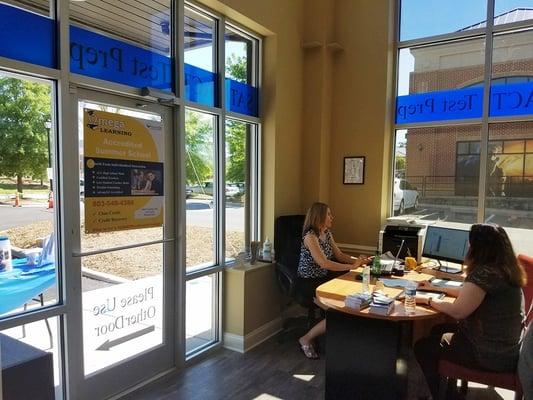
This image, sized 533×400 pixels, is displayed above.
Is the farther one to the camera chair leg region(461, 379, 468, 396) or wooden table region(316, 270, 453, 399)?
chair leg region(461, 379, 468, 396)

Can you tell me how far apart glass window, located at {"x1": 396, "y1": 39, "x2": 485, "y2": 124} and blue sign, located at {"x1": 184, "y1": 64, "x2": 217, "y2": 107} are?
2.11 metres

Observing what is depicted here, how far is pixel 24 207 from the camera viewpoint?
2.26 meters

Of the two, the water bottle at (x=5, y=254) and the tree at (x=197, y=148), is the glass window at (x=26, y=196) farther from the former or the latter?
the tree at (x=197, y=148)

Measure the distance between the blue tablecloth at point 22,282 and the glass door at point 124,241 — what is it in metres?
0.21

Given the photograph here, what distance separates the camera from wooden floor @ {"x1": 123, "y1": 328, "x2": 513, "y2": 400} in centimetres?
282

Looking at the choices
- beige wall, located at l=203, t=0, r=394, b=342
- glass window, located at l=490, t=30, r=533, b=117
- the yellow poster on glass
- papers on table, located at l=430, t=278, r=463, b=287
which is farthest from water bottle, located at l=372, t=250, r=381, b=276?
glass window, located at l=490, t=30, r=533, b=117

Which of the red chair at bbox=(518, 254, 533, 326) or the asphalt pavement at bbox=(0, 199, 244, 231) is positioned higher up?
the asphalt pavement at bbox=(0, 199, 244, 231)

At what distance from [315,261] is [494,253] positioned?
1.56 m

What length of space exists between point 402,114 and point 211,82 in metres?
2.15

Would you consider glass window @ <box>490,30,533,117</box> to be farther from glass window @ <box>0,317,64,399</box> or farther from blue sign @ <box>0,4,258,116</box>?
glass window @ <box>0,317,64,399</box>

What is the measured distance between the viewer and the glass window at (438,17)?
3.97 metres

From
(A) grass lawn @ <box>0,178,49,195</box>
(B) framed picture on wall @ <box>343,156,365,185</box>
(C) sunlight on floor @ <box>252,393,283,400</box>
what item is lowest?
(C) sunlight on floor @ <box>252,393,283,400</box>

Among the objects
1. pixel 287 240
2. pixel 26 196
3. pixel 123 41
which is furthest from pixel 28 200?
pixel 287 240

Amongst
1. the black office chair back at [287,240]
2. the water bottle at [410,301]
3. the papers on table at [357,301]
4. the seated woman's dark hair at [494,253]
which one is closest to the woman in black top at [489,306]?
the seated woman's dark hair at [494,253]
